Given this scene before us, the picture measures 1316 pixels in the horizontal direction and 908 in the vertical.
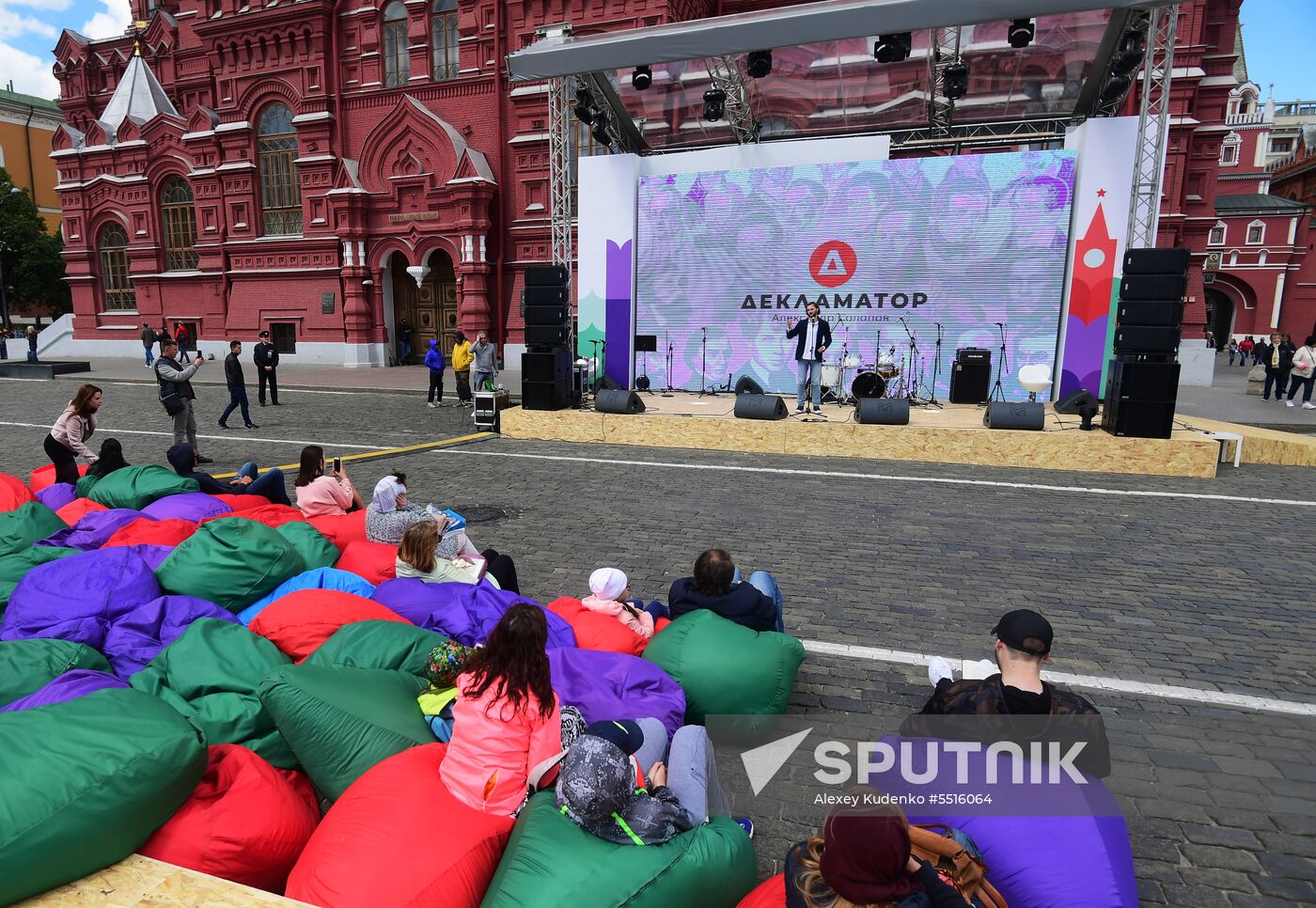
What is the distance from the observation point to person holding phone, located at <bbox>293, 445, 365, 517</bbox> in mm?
5777

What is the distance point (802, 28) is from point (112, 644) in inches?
496

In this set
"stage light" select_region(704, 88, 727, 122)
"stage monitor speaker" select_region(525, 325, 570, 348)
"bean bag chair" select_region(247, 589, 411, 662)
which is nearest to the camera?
"bean bag chair" select_region(247, 589, 411, 662)

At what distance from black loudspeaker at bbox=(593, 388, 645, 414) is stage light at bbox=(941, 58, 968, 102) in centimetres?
807

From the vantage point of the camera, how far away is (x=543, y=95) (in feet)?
73.8

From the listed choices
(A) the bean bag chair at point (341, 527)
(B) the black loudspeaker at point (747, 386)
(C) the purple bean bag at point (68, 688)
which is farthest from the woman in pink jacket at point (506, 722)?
(B) the black loudspeaker at point (747, 386)

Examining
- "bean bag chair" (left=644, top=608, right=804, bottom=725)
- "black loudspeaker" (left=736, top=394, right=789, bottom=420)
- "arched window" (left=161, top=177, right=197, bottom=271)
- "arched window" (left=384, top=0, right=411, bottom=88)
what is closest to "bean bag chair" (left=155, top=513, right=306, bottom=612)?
"bean bag chair" (left=644, top=608, right=804, bottom=725)

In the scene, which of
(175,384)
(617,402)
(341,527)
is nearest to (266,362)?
(175,384)

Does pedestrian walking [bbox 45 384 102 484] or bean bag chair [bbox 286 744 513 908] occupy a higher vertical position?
pedestrian walking [bbox 45 384 102 484]

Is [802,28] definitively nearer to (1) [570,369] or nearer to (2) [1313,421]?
(1) [570,369]

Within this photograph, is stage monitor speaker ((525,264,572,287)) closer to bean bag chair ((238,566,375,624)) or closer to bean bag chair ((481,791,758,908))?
bean bag chair ((238,566,375,624))

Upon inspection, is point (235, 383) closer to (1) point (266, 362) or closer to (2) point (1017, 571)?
(1) point (266, 362)

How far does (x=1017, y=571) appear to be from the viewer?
606 cm

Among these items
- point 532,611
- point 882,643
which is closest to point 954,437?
point 882,643

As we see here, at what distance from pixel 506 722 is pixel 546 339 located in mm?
10821
